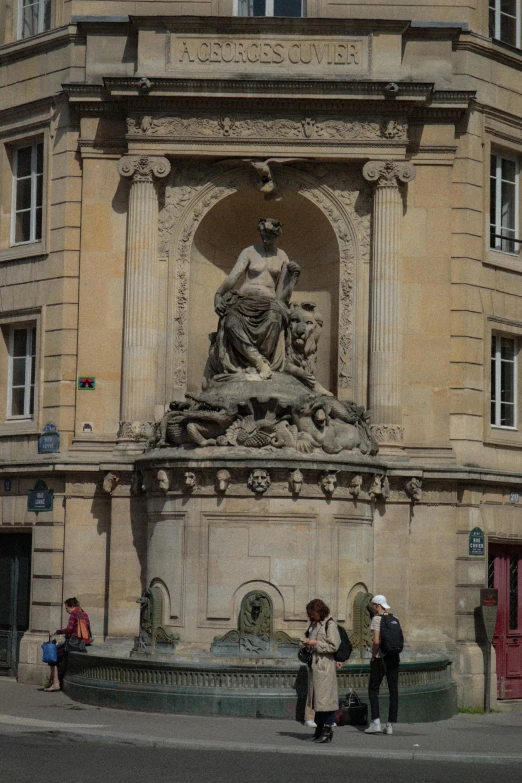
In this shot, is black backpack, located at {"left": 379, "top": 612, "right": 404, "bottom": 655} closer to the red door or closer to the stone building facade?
the stone building facade

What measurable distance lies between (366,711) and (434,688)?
6.90 ft

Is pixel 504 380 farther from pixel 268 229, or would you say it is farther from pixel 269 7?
pixel 269 7

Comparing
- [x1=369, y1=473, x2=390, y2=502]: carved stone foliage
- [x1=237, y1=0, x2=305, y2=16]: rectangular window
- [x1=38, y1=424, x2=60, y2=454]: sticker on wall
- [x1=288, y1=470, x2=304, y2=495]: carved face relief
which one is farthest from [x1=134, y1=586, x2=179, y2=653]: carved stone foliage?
[x1=237, y1=0, x2=305, y2=16]: rectangular window

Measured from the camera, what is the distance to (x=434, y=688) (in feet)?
69.4

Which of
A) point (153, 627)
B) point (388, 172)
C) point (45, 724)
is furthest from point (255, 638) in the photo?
point (388, 172)

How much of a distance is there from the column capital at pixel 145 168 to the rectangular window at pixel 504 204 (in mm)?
5946

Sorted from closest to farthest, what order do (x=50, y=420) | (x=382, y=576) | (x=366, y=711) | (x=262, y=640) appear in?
1. (x=366, y=711)
2. (x=262, y=640)
3. (x=382, y=576)
4. (x=50, y=420)

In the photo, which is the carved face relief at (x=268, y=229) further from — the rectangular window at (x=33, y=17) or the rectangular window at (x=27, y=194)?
the rectangular window at (x=33, y=17)

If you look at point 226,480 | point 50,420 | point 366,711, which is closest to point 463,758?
point 366,711

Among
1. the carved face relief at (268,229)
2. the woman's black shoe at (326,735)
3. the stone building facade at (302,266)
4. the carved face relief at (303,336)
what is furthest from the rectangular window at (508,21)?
the woman's black shoe at (326,735)

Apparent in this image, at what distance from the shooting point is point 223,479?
21.1 metres

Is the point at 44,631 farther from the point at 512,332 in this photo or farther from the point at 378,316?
the point at 512,332

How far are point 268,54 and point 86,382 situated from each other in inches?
247

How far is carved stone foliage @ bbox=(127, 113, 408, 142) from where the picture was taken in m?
24.2
